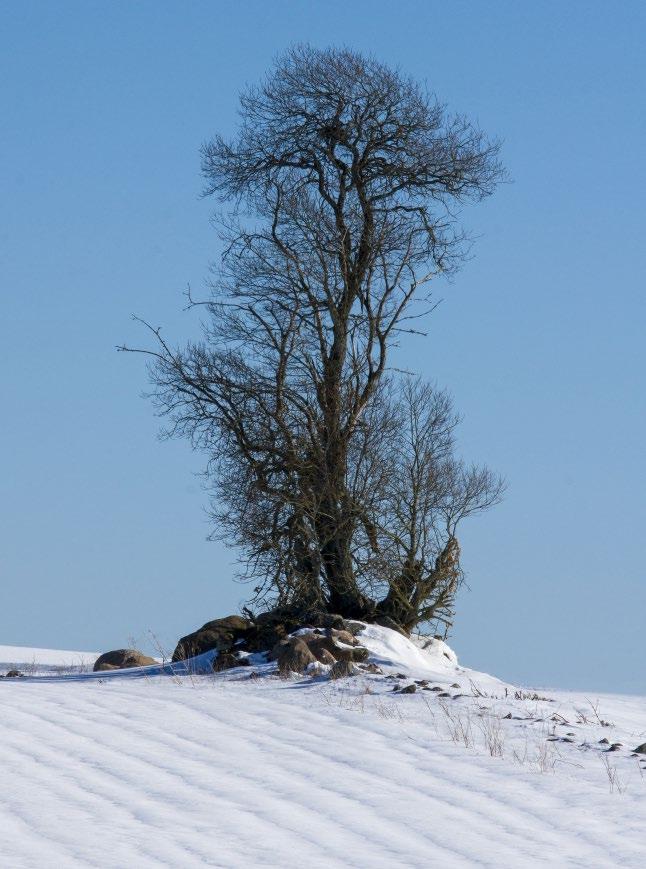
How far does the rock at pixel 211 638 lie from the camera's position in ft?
50.5

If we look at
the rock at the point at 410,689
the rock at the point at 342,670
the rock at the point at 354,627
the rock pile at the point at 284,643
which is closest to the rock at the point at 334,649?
the rock pile at the point at 284,643

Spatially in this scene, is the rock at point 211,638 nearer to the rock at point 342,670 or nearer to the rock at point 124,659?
the rock at point 124,659

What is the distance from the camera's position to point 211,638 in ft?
52.0

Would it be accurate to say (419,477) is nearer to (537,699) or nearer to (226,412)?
(226,412)

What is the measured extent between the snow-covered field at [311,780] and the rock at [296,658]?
99 centimetres

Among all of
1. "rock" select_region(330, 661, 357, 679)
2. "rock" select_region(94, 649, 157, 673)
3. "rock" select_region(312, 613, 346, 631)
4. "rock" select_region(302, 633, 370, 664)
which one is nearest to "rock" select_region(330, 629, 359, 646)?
"rock" select_region(302, 633, 370, 664)

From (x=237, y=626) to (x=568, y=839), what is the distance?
429 inches

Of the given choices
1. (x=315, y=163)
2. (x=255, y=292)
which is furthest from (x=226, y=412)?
(x=315, y=163)

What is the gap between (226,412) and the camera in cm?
1694

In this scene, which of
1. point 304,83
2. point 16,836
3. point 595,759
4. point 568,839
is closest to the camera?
point 16,836

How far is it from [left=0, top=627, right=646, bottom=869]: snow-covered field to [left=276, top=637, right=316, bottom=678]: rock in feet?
3.26

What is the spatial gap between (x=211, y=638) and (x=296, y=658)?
11.7ft

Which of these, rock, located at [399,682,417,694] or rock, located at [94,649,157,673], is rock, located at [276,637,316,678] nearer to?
rock, located at [399,682,417,694]

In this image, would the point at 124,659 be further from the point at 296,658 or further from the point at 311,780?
the point at 311,780
